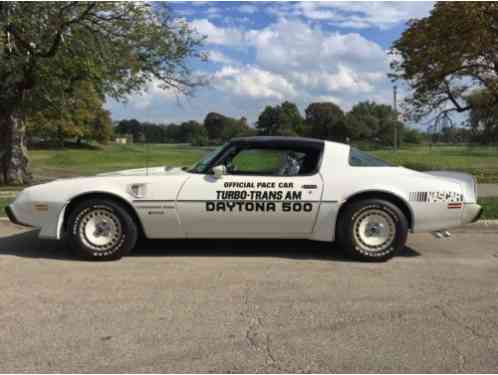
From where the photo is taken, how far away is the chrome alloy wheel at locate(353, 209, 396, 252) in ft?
18.1

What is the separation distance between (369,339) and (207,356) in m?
1.15

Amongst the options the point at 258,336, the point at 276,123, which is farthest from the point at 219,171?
the point at 276,123

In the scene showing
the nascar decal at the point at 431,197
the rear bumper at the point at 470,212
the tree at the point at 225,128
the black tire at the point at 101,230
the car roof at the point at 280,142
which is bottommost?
the black tire at the point at 101,230

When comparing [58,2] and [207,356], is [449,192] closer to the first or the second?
[207,356]

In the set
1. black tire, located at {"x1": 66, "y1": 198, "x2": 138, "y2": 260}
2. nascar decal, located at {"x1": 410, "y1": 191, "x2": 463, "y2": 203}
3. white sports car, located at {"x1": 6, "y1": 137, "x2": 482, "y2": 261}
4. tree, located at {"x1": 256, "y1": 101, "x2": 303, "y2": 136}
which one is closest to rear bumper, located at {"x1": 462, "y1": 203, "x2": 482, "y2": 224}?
white sports car, located at {"x1": 6, "y1": 137, "x2": 482, "y2": 261}

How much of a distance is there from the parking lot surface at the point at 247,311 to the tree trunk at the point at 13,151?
34.7 ft

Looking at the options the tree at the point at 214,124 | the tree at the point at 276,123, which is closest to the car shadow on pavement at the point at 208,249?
the tree at the point at 214,124

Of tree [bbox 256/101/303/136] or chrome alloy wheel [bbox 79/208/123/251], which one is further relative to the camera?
tree [bbox 256/101/303/136]

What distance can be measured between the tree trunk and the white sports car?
36.7 ft

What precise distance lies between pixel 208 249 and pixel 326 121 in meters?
17.3

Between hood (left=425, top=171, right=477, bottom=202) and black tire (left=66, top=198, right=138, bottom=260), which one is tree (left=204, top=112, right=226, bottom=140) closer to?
black tire (left=66, top=198, right=138, bottom=260)

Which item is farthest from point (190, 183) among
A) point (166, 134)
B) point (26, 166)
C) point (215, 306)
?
point (26, 166)

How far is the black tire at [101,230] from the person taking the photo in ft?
17.9

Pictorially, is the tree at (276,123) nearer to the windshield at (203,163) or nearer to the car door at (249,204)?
the windshield at (203,163)
